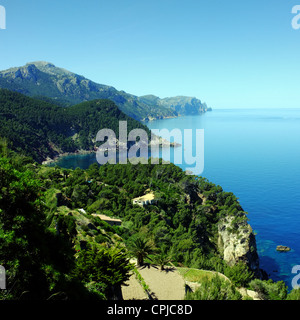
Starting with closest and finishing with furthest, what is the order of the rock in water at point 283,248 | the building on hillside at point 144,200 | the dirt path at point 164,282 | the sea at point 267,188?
1. the dirt path at point 164,282
2. the sea at point 267,188
3. the building on hillside at point 144,200
4. the rock in water at point 283,248

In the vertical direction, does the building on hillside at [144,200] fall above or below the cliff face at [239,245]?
above

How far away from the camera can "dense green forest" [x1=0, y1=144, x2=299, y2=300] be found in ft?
40.8

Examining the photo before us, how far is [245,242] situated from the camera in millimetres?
56656

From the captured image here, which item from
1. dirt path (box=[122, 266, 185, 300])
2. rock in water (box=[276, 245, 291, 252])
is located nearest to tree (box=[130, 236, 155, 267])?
dirt path (box=[122, 266, 185, 300])

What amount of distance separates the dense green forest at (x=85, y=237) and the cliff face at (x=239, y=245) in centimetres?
307

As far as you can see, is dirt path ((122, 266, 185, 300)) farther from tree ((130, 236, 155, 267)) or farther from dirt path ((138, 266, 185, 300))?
tree ((130, 236, 155, 267))

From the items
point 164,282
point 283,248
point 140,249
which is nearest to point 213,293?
point 164,282

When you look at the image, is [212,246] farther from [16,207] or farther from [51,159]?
[51,159]

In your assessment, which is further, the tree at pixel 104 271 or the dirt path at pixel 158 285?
the dirt path at pixel 158 285

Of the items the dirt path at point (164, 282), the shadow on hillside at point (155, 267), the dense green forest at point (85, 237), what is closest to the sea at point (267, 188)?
the dense green forest at point (85, 237)

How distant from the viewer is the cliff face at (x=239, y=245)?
5522 cm

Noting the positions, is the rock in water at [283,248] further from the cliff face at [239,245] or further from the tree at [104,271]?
the tree at [104,271]

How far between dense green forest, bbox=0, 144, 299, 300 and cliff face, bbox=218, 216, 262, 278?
10.1ft
